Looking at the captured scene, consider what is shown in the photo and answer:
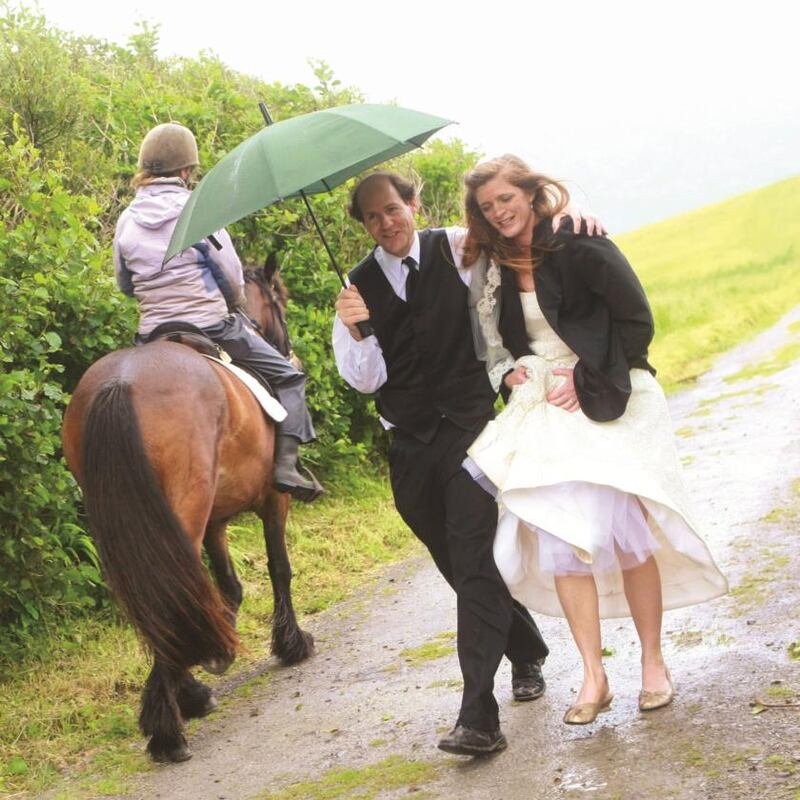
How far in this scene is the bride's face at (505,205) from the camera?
16.7ft

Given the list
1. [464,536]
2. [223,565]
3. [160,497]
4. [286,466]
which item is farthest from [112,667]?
[464,536]

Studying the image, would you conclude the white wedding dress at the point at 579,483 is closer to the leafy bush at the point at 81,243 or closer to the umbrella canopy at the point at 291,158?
the umbrella canopy at the point at 291,158

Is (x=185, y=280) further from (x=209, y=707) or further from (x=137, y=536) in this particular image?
(x=209, y=707)

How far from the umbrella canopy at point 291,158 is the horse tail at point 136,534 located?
3.21ft

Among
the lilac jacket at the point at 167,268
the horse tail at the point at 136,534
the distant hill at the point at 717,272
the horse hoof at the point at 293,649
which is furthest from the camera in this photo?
the distant hill at the point at 717,272

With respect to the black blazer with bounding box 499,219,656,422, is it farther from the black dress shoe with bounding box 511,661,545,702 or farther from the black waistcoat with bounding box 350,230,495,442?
the black dress shoe with bounding box 511,661,545,702

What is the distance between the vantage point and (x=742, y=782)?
426 centimetres

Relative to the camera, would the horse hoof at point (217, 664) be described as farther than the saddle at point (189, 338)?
No

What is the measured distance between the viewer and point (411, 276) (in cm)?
530

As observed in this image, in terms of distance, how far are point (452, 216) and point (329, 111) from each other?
9.13m

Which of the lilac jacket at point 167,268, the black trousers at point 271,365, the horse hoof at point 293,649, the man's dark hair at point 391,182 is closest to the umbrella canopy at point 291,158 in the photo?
the man's dark hair at point 391,182

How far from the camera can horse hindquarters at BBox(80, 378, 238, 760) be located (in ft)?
19.5

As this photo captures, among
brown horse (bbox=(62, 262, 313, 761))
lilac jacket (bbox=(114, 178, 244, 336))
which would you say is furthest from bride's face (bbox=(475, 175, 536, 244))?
lilac jacket (bbox=(114, 178, 244, 336))

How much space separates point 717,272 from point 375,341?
3282 centimetres
